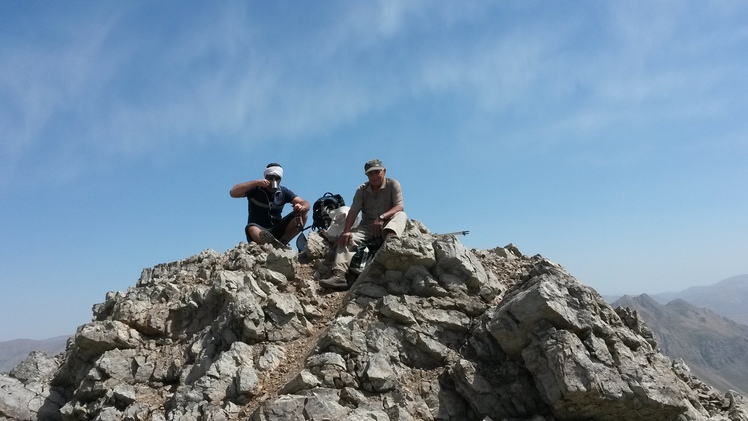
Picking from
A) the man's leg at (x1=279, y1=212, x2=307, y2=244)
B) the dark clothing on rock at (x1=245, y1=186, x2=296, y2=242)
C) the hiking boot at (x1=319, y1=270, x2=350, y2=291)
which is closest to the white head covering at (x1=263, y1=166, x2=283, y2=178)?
the dark clothing on rock at (x1=245, y1=186, x2=296, y2=242)

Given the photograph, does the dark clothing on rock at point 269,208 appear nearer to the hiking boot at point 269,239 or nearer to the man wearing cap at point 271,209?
the man wearing cap at point 271,209

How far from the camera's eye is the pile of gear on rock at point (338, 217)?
48.0 feet

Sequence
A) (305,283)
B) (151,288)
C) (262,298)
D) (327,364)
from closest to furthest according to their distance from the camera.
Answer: (327,364) < (262,298) < (305,283) < (151,288)

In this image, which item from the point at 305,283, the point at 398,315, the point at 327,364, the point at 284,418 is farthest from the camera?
the point at 305,283

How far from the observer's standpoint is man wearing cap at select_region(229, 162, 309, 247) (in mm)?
17266

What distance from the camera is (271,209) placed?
17.8 m

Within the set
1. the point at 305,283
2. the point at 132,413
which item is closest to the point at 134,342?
the point at 132,413

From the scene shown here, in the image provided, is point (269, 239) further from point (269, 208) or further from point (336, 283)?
point (336, 283)

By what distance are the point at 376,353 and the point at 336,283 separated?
12.2 ft

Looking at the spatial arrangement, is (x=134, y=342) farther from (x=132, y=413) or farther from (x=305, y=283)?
(x=305, y=283)

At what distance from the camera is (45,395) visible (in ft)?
45.7

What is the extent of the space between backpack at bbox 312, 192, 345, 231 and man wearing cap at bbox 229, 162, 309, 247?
110cm

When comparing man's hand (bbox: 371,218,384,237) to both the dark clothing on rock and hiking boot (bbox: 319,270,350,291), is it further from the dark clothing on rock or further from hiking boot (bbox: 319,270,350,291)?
the dark clothing on rock

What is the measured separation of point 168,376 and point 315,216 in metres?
8.16
